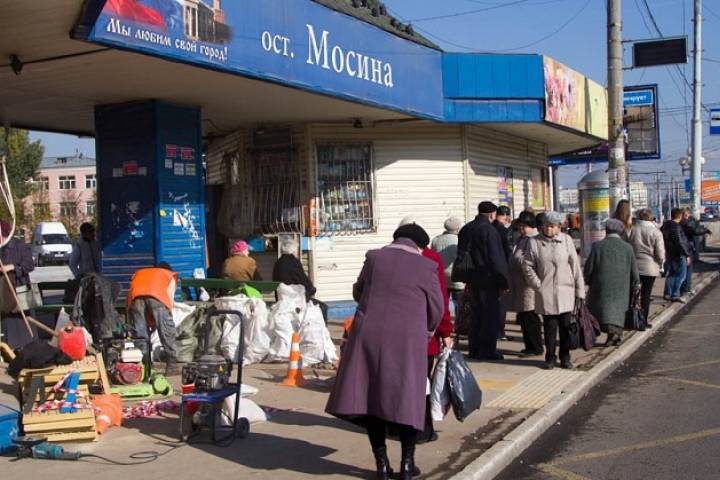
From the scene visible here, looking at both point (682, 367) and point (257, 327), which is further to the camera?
point (257, 327)

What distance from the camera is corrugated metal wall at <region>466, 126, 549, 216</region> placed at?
52.7ft

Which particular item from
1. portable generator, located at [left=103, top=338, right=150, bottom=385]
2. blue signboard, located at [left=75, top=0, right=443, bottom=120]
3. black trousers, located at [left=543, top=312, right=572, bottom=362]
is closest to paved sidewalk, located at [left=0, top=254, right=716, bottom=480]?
black trousers, located at [left=543, top=312, right=572, bottom=362]

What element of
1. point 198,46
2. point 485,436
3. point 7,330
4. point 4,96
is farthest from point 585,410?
point 4,96

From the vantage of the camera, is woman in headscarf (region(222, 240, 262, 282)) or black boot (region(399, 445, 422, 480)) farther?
woman in headscarf (region(222, 240, 262, 282))

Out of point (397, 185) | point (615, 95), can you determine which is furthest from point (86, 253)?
point (615, 95)

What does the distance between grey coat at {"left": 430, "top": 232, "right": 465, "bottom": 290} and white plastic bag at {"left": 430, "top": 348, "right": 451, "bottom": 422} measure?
466 centimetres

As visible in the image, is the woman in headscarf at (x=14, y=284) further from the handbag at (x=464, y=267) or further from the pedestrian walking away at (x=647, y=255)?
the pedestrian walking away at (x=647, y=255)

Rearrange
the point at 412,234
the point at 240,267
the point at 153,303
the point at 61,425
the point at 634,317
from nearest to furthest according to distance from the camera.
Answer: the point at 412,234 < the point at 61,425 < the point at 153,303 < the point at 240,267 < the point at 634,317

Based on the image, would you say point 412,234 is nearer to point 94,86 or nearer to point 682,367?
point 682,367

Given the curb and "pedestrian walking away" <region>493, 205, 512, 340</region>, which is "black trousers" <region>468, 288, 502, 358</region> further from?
the curb

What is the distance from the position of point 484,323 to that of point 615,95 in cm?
647

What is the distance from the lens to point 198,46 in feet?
29.5

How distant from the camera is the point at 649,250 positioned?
12836mm

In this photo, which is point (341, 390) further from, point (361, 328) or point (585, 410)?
point (585, 410)
